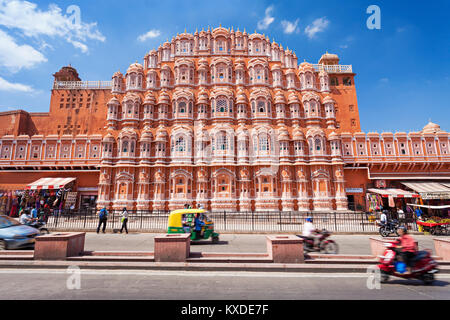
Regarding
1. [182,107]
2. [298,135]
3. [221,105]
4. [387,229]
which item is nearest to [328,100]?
[298,135]

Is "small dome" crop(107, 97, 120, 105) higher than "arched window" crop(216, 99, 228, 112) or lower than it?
higher

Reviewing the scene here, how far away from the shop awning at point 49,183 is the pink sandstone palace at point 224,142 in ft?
4.66

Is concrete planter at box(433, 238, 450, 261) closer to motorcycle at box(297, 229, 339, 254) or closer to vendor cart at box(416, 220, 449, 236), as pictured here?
motorcycle at box(297, 229, 339, 254)

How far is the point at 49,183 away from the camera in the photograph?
27.8 meters

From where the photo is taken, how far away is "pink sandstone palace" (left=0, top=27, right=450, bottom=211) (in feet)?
91.7

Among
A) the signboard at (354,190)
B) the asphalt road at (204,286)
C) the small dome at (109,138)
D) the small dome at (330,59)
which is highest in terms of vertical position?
the small dome at (330,59)

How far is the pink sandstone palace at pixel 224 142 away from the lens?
2795 cm

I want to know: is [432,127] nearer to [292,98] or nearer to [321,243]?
[292,98]

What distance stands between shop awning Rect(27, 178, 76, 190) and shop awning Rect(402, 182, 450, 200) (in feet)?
132

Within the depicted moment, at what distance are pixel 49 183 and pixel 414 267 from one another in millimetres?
34008

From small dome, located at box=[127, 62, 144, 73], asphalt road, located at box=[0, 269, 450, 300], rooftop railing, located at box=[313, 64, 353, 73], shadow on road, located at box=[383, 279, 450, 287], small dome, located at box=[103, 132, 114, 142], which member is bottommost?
shadow on road, located at box=[383, 279, 450, 287]

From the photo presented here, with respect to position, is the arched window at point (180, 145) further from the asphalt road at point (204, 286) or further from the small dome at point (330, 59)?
the small dome at point (330, 59)

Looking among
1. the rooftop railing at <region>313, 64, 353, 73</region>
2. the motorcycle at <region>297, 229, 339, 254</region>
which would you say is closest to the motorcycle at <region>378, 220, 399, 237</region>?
the motorcycle at <region>297, 229, 339, 254</region>

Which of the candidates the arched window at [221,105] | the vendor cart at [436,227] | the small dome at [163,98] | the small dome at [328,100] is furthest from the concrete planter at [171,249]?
the small dome at [328,100]
